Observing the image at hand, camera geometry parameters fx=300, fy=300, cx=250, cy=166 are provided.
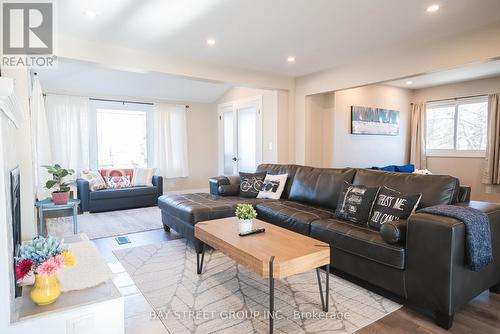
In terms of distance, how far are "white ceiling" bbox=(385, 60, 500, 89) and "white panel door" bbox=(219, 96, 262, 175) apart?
265cm

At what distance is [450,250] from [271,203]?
2070mm

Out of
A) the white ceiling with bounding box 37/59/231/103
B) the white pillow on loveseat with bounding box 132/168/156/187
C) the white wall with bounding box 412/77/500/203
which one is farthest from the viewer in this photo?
the white pillow on loveseat with bounding box 132/168/156/187

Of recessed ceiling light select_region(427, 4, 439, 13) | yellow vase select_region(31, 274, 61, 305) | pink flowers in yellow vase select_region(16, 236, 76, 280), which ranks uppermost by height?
recessed ceiling light select_region(427, 4, 439, 13)

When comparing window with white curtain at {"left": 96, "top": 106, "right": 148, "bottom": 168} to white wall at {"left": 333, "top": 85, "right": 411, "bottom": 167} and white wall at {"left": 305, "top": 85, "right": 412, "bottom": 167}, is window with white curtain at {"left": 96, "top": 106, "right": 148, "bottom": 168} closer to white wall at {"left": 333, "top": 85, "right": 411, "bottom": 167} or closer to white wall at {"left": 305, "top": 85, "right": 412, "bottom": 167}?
white wall at {"left": 305, "top": 85, "right": 412, "bottom": 167}

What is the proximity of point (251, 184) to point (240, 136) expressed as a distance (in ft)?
8.68

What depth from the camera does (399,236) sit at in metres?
2.16

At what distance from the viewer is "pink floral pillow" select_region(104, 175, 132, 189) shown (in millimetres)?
5771

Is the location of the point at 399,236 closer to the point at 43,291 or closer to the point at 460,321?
the point at 460,321

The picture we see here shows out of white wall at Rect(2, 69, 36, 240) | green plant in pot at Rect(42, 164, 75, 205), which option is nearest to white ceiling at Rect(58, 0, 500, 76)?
white wall at Rect(2, 69, 36, 240)

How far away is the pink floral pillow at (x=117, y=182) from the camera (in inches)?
227

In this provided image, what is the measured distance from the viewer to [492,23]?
3.22 meters

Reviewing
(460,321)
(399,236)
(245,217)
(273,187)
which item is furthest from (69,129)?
(460,321)

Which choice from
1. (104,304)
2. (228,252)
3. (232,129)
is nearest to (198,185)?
(232,129)

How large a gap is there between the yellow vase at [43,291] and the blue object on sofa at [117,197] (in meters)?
4.18
